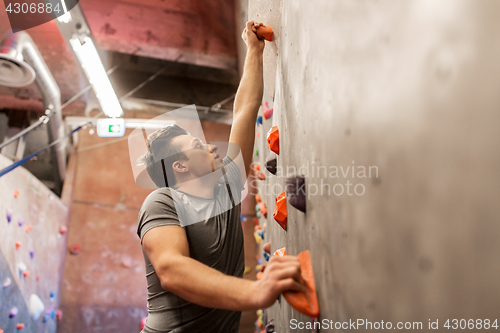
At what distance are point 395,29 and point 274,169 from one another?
1.32 m

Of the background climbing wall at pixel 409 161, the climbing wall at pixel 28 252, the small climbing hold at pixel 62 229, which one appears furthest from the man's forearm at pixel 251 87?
the small climbing hold at pixel 62 229

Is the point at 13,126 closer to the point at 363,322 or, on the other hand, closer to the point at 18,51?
the point at 18,51

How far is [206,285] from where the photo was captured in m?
0.80

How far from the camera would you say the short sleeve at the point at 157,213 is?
1.08 metres

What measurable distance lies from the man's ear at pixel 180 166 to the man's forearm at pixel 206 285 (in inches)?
27.4

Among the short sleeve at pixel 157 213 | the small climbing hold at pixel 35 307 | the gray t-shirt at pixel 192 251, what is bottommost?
the small climbing hold at pixel 35 307

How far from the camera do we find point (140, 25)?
14.2 ft

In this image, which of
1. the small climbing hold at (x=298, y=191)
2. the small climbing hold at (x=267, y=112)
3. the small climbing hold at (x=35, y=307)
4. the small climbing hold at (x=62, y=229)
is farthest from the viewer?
the small climbing hold at (x=62, y=229)

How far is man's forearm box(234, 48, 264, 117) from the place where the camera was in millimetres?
1725

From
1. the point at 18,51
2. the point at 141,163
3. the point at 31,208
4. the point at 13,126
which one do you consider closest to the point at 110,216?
the point at 31,208

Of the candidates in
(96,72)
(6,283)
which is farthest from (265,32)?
(6,283)

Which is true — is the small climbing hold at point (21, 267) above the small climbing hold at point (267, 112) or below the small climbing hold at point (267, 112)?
below

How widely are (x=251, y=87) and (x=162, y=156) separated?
593 millimetres

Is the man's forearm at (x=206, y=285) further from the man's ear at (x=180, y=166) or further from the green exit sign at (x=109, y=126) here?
the green exit sign at (x=109, y=126)
